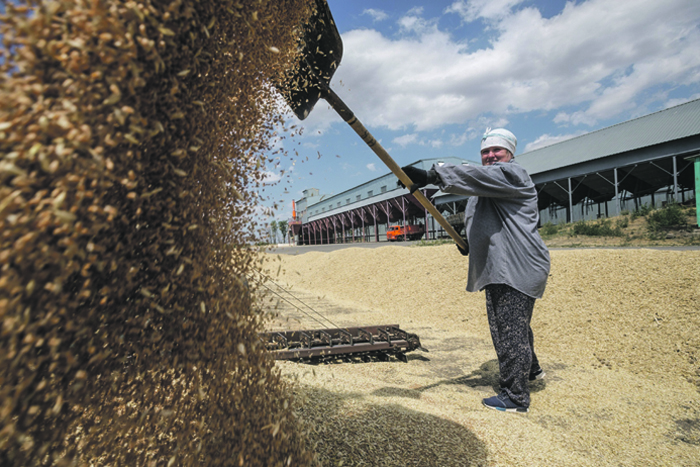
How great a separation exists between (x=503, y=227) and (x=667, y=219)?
11460 millimetres

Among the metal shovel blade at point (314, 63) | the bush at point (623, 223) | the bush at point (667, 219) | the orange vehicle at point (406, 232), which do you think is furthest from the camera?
the orange vehicle at point (406, 232)

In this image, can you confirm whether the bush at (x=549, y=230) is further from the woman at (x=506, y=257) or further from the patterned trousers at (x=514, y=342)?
the patterned trousers at (x=514, y=342)

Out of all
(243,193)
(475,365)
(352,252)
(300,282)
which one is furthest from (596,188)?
(243,193)

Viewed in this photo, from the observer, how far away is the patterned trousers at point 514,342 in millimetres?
2639

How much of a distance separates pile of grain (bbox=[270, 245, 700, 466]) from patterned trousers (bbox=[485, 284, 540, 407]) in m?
0.20

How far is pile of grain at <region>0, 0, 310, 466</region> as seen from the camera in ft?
2.41

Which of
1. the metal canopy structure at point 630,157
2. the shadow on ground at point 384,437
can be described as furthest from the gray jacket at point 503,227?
the metal canopy structure at point 630,157

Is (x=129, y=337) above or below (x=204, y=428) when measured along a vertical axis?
above

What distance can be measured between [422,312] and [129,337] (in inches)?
216

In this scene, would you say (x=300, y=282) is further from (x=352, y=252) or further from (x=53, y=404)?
(x=53, y=404)

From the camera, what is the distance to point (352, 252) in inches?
457

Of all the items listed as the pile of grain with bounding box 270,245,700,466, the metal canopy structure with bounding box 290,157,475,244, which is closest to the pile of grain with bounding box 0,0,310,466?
the pile of grain with bounding box 270,245,700,466

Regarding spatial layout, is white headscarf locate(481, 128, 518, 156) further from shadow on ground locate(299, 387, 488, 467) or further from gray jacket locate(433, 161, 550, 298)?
shadow on ground locate(299, 387, 488, 467)

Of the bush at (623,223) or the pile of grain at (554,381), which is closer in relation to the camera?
the pile of grain at (554,381)
